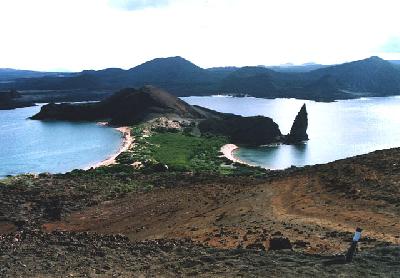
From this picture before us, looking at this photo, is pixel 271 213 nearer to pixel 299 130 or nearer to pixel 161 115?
pixel 299 130

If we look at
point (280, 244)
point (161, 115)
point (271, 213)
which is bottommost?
point (161, 115)

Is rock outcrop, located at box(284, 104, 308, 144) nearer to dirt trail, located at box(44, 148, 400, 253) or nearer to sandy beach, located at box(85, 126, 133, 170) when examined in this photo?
sandy beach, located at box(85, 126, 133, 170)

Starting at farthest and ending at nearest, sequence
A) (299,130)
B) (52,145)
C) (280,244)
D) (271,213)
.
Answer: (299,130) < (52,145) < (271,213) < (280,244)

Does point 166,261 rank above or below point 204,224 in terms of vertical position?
above

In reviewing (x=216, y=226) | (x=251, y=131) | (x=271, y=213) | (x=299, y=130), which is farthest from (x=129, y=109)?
(x=216, y=226)

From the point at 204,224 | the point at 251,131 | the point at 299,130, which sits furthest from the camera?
the point at 251,131

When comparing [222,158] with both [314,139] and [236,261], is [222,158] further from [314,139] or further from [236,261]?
[236,261]
